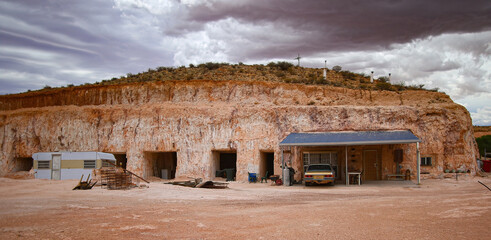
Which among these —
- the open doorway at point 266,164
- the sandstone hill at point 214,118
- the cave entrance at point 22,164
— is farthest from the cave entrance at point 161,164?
the cave entrance at point 22,164

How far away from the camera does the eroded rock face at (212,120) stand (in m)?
26.4

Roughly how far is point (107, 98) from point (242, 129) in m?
12.7

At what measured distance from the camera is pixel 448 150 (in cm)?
2628

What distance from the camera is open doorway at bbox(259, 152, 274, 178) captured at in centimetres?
2673

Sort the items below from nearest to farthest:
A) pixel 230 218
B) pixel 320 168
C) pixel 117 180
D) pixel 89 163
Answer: pixel 230 218 → pixel 117 180 → pixel 320 168 → pixel 89 163

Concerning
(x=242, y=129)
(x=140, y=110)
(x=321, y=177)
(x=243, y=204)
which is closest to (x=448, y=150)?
(x=321, y=177)

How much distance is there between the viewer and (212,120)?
2834 cm

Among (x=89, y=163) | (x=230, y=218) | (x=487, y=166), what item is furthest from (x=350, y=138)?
(x=487, y=166)

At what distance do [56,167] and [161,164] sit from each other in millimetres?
8838

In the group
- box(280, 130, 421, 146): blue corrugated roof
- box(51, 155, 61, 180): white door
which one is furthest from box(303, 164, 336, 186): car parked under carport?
box(51, 155, 61, 180): white door

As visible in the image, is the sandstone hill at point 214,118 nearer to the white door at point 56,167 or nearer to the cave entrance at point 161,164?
the cave entrance at point 161,164

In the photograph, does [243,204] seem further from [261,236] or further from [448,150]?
[448,150]

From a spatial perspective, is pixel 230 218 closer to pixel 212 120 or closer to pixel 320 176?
pixel 320 176

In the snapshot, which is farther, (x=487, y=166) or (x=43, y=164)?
(x=487, y=166)
